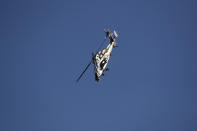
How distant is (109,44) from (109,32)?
2010mm

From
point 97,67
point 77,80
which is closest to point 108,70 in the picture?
point 97,67

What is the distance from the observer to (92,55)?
63094 millimetres

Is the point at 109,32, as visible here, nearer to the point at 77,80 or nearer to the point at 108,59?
the point at 108,59

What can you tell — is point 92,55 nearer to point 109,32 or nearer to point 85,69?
point 85,69

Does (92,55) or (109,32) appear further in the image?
(109,32)

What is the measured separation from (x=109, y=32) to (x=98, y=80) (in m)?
9.92

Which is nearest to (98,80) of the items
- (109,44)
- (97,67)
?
(97,67)

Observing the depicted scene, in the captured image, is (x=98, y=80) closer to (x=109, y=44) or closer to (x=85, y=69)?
(x=85, y=69)

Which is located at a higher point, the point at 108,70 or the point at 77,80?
the point at 108,70

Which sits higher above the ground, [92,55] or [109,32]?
[109,32]

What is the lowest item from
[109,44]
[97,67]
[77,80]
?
[77,80]

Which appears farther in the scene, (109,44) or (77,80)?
(109,44)

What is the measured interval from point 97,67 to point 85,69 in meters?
2.04

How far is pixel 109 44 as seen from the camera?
68.3m
